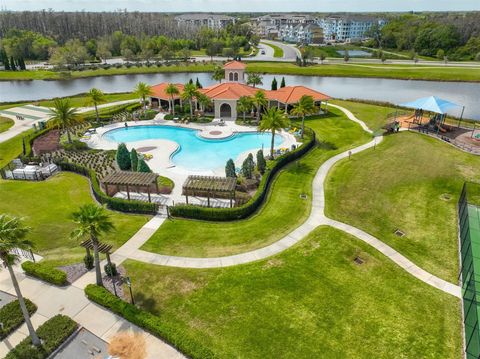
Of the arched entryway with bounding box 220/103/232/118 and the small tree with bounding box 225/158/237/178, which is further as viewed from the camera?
the arched entryway with bounding box 220/103/232/118

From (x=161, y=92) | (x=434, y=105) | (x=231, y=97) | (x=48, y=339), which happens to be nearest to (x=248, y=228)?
(x=48, y=339)

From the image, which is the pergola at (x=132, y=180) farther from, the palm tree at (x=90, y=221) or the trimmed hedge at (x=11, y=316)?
the trimmed hedge at (x=11, y=316)

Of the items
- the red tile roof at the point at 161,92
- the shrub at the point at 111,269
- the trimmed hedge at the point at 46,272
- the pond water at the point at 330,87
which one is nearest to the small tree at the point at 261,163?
the shrub at the point at 111,269

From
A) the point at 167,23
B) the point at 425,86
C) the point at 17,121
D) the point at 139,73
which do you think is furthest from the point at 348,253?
the point at 167,23

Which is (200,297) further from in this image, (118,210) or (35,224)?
(35,224)

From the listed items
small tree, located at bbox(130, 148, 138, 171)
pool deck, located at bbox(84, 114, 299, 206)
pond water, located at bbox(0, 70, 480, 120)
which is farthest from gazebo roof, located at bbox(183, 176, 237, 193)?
pond water, located at bbox(0, 70, 480, 120)

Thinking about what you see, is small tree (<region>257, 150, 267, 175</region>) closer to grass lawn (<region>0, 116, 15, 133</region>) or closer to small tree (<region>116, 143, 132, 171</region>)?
small tree (<region>116, 143, 132, 171</region>)

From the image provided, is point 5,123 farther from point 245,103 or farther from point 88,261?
point 88,261
